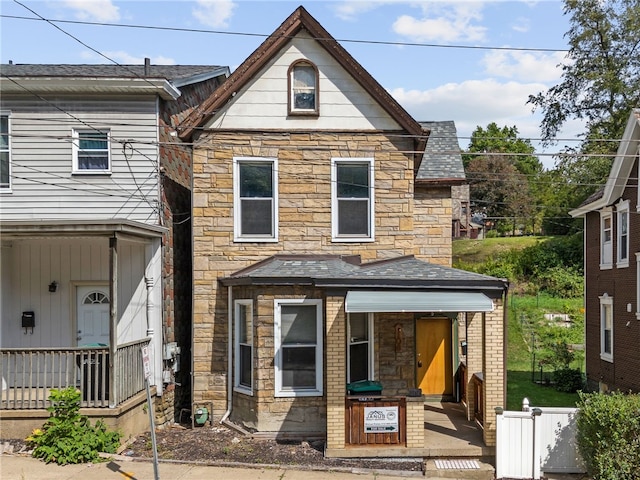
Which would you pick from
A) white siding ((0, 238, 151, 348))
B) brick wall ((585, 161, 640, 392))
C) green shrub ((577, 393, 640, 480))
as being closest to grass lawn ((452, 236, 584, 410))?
brick wall ((585, 161, 640, 392))

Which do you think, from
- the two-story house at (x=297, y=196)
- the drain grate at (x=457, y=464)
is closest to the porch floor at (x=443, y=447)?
the drain grate at (x=457, y=464)

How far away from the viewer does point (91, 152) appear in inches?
582

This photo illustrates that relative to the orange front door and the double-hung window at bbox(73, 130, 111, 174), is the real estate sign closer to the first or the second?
the orange front door

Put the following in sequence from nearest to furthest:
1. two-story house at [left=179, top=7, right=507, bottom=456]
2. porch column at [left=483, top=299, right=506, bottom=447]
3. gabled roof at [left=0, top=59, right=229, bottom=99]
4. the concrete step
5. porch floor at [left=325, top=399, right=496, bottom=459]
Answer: the concrete step, porch floor at [left=325, top=399, right=496, bottom=459], porch column at [left=483, top=299, right=506, bottom=447], two-story house at [left=179, top=7, right=507, bottom=456], gabled roof at [left=0, top=59, right=229, bottom=99]

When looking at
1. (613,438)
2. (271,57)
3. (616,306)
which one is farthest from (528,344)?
(271,57)

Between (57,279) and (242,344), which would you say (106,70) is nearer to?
(57,279)

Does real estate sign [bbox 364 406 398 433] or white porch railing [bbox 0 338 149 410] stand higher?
white porch railing [bbox 0 338 149 410]

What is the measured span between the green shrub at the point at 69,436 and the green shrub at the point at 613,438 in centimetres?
818

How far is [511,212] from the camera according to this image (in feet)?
190

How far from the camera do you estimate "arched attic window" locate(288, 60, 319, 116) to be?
A: 1478cm

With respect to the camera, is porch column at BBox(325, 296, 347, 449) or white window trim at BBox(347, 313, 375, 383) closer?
porch column at BBox(325, 296, 347, 449)

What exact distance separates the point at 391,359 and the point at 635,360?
8414 millimetres

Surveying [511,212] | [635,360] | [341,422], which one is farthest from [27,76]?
[511,212]

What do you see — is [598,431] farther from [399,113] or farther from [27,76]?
[27,76]
